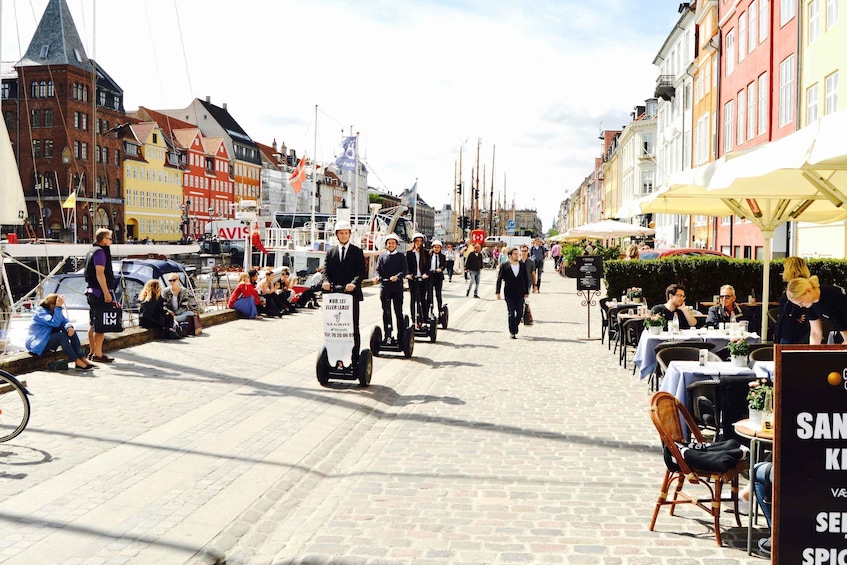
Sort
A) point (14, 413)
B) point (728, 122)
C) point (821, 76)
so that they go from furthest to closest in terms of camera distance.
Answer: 1. point (728, 122)
2. point (821, 76)
3. point (14, 413)

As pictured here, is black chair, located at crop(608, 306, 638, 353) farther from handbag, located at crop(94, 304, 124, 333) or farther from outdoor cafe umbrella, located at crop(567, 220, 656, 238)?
outdoor cafe umbrella, located at crop(567, 220, 656, 238)

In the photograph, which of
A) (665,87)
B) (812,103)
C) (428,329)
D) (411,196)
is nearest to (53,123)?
(411,196)

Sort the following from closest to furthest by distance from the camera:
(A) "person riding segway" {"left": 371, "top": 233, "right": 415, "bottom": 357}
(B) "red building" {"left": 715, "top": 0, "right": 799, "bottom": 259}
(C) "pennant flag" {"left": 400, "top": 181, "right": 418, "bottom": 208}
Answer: (A) "person riding segway" {"left": 371, "top": 233, "right": 415, "bottom": 357} < (B) "red building" {"left": 715, "top": 0, "right": 799, "bottom": 259} < (C) "pennant flag" {"left": 400, "top": 181, "right": 418, "bottom": 208}

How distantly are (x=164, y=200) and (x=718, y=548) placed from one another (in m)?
96.3

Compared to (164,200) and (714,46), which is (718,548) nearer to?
(714,46)

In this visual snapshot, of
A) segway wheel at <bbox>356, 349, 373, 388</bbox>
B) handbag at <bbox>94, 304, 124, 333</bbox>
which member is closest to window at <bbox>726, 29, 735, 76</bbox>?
segway wheel at <bbox>356, 349, 373, 388</bbox>

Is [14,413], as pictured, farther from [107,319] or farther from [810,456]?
[810,456]

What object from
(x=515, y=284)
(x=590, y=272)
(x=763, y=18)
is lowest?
(x=515, y=284)

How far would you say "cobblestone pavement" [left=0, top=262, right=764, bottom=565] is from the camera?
5.24 m

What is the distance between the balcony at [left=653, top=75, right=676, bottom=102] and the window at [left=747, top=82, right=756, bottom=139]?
22397 mm

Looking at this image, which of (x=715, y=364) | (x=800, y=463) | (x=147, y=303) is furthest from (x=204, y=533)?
(x=147, y=303)

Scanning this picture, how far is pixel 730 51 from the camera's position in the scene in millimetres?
37969

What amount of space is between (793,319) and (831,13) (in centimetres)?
1956

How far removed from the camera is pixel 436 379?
12094mm
